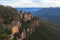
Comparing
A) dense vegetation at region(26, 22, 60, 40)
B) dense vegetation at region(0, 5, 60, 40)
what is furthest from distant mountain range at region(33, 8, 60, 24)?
dense vegetation at region(0, 5, 60, 40)

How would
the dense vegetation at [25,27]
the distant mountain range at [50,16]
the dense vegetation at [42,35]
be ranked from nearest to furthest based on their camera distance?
the dense vegetation at [25,27] → the dense vegetation at [42,35] → the distant mountain range at [50,16]

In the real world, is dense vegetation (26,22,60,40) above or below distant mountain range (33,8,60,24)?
above

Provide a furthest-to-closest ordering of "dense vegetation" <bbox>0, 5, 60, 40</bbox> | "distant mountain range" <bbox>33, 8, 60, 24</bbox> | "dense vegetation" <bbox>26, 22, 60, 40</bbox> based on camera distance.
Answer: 1. "distant mountain range" <bbox>33, 8, 60, 24</bbox>
2. "dense vegetation" <bbox>26, 22, 60, 40</bbox>
3. "dense vegetation" <bbox>0, 5, 60, 40</bbox>

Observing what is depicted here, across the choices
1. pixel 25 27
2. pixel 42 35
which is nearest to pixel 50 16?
pixel 42 35

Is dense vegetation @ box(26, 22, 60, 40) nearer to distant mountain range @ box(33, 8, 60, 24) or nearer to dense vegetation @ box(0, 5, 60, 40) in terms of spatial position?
dense vegetation @ box(0, 5, 60, 40)

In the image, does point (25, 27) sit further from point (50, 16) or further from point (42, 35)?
point (50, 16)

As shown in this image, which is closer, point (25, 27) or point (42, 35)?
point (25, 27)

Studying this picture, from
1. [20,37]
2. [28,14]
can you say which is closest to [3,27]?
[20,37]

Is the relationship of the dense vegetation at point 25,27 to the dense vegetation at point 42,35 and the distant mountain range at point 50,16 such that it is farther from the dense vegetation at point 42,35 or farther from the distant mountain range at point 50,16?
the distant mountain range at point 50,16

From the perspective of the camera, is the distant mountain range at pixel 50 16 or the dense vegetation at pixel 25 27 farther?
the distant mountain range at pixel 50 16

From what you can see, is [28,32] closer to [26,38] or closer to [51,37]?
[26,38]

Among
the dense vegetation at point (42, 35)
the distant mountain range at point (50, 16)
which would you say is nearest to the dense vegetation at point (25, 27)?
the dense vegetation at point (42, 35)

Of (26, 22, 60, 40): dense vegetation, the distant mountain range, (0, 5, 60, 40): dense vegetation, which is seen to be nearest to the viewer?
(0, 5, 60, 40): dense vegetation
